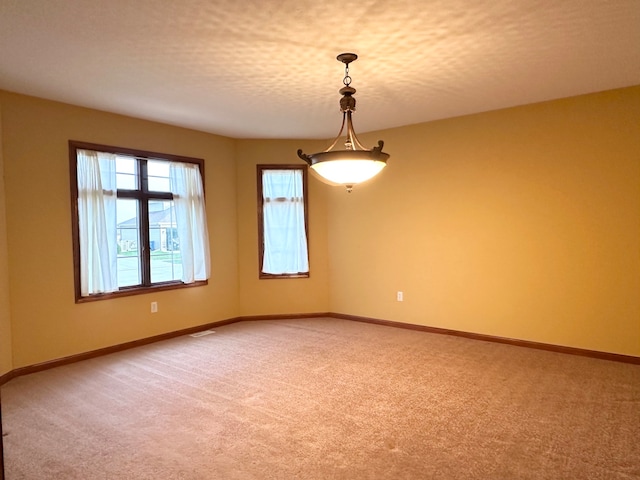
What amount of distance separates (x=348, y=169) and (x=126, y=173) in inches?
117

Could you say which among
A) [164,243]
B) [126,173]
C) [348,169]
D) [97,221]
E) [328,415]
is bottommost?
[328,415]

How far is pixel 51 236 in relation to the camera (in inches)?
156

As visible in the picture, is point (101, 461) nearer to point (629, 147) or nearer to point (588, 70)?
point (588, 70)

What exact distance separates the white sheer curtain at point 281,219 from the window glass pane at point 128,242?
5.45ft

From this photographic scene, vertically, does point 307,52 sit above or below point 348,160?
above

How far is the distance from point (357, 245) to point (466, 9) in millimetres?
3552

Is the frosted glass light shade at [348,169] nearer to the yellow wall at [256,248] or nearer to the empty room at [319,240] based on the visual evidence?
the empty room at [319,240]

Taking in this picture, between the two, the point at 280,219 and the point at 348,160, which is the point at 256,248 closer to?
the point at 280,219

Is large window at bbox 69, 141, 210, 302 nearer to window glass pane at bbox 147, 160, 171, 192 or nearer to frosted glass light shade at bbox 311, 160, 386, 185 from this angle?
window glass pane at bbox 147, 160, 171, 192

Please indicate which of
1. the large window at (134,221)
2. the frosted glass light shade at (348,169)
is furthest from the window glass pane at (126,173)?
the frosted glass light shade at (348,169)

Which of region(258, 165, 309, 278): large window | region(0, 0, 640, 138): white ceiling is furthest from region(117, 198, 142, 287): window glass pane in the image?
region(258, 165, 309, 278): large window

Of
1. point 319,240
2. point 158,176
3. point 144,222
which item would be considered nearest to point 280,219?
point 319,240

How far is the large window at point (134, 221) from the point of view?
4.14 meters

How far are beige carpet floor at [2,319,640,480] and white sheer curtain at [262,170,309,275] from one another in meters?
1.57
